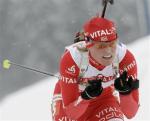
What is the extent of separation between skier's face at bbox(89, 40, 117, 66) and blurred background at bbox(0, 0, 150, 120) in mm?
2943

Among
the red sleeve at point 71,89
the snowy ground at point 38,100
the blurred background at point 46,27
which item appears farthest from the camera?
the blurred background at point 46,27

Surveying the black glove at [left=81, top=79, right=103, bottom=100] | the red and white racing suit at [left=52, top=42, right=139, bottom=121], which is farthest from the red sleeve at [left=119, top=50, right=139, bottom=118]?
the black glove at [left=81, top=79, right=103, bottom=100]

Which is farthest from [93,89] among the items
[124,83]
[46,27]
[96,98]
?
[46,27]

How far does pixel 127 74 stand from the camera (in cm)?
453

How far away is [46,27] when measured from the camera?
25.3 ft

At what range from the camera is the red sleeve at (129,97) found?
14.8 ft

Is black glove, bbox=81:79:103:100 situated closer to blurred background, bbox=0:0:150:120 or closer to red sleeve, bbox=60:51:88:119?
red sleeve, bbox=60:51:88:119

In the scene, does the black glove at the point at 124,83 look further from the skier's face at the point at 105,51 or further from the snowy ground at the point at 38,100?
the snowy ground at the point at 38,100

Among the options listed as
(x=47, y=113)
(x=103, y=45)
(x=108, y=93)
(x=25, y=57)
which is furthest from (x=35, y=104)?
(x=103, y=45)

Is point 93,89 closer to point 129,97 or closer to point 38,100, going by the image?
point 129,97

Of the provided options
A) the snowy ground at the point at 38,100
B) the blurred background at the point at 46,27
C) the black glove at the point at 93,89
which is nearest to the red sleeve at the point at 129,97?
the black glove at the point at 93,89

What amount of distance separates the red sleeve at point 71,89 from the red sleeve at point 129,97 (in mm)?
276

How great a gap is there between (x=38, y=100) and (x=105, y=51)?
2.61 metres

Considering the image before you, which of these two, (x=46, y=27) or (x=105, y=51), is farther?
(x=46, y=27)
